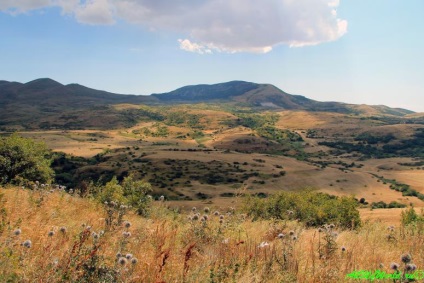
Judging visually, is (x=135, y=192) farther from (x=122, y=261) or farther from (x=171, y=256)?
(x=122, y=261)

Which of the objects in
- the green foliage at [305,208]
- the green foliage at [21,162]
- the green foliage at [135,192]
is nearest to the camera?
the green foliage at [135,192]

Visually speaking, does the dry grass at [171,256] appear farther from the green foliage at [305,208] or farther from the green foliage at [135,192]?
the green foliage at [305,208]

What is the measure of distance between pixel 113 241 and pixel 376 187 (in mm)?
103113

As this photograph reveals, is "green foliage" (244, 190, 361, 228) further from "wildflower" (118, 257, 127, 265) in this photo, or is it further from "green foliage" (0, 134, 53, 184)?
"wildflower" (118, 257, 127, 265)

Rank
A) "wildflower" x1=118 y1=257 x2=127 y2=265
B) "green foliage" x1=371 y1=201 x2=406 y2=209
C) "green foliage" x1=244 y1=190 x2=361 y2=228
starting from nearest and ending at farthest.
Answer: "wildflower" x1=118 y1=257 x2=127 y2=265
"green foliage" x1=244 y1=190 x2=361 y2=228
"green foliage" x1=371 y1=201 x2=406 y2=209

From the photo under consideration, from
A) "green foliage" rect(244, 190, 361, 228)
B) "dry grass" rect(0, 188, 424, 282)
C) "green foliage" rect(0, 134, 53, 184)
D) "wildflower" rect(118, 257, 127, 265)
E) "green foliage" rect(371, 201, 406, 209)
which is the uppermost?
"wildflower" rect(118, 257, 127, 265)

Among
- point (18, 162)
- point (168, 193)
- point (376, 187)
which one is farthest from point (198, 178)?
point (18, 162)

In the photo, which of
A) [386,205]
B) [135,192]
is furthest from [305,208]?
Answer: [386,205]

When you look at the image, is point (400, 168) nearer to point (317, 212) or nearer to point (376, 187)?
point (376, 187)

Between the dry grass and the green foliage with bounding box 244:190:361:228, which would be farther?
the green foliage with bounding box 244:190:361:228

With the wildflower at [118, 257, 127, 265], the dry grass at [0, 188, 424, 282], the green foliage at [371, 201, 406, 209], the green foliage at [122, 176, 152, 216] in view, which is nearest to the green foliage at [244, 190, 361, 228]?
the green foliage at [122, 176, 152, 216]

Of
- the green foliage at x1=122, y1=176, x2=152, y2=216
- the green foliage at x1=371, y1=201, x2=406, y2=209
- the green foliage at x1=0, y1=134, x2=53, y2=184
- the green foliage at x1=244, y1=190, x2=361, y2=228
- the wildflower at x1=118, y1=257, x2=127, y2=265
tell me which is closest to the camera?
the wildflower at x1=118, y1=257, x2=127, y2=265

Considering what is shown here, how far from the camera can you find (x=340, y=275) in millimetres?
5633

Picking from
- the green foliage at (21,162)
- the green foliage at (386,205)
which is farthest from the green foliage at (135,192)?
the green foliage at (386,205)
